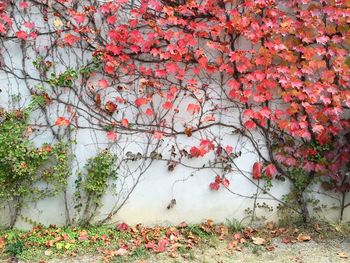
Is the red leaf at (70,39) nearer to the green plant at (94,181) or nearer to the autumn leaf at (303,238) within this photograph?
the green plant at (94,181)

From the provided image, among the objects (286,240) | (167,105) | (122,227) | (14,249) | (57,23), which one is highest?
(57,23)

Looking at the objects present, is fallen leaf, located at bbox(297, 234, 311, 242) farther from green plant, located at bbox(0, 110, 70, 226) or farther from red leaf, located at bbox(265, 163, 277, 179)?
green plant, located at bbox(0, 110, 70, 226)

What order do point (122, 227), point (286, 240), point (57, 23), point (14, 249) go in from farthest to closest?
point (122, 227) < point (57, 23) < point (286, 240) < point (14, 249)

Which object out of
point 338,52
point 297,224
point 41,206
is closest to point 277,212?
point 297,224

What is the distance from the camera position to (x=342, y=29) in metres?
4.66

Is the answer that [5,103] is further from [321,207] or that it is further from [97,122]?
[321,207]

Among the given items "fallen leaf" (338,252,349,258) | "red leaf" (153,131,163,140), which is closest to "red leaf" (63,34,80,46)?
"red leaf" (153,131,163,140)

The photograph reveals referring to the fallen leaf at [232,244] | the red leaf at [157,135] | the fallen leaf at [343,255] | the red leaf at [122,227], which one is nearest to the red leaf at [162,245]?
the red leaf at [122,227]

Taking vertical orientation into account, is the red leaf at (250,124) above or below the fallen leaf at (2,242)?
above

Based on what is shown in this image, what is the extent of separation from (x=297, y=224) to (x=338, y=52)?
1740 mm

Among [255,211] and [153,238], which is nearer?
[153,238]

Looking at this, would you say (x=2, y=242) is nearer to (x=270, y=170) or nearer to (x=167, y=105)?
(x=167, y=105)

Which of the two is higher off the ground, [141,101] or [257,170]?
[141,101]

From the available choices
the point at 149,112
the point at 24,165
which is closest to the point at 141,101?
the point at 149,112
